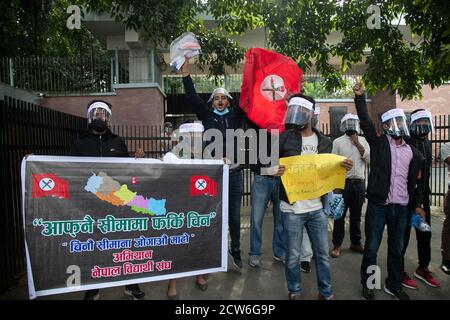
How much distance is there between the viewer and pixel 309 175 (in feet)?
12.0

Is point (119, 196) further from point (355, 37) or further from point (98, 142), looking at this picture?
point (355, 37)

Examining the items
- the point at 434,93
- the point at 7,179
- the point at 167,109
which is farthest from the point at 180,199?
the point at 434,93

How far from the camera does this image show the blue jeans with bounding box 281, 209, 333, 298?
3633mm

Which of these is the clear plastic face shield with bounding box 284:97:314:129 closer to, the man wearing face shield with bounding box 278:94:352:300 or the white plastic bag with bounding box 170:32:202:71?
the man wearing face shield with bounding box 278:94:352:300

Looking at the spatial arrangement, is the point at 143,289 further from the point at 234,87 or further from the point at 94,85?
the point at 234,87

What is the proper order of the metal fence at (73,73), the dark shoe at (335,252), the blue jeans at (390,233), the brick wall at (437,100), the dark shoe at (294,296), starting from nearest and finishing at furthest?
the dark shoe at (294,296), the blue jeans at (390,233), the dark shoe at (335,252), the metal fence at (73,73), the brick wall at (437,100)

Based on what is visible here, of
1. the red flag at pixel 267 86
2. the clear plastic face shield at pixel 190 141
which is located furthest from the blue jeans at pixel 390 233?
the clear plastic face shield at pixel 190 141

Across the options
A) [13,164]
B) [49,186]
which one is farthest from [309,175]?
[13,164]

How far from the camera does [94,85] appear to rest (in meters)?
12.8

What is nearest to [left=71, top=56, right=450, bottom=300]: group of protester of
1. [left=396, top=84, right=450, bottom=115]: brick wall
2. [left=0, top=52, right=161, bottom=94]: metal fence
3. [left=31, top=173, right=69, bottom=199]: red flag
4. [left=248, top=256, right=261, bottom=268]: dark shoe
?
[left=248, top=256, right=261, bottom=268]: dark shoe

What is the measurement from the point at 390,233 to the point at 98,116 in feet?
11.1

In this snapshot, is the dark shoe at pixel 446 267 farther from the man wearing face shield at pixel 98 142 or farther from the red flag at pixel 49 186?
the red flag at pixel 49 186

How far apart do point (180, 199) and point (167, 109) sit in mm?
12810

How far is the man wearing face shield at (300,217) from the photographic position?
3633 mm
